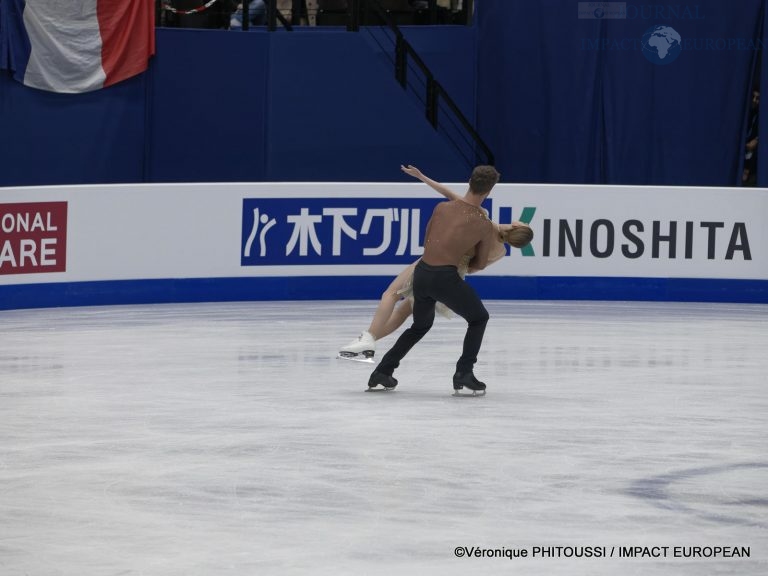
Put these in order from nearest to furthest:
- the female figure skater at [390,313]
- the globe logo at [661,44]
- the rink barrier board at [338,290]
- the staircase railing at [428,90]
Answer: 1. the female figure skater at [390,313]
2. the rink barrier board at [338,290]
3. the staircase railing at [428,90]
4. the globe logo at [661,44]

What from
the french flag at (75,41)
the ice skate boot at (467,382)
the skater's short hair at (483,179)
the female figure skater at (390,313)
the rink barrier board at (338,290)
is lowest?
the rink barrier board at (338,290)

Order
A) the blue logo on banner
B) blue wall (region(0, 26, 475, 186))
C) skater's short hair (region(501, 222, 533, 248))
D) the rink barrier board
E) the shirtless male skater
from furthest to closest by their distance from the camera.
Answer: blue wall (region(0, 26, 475, 186)) < the blue logo on banner < the rink barrier board < skater's short hair (region(501, 222, 533, 248)) < the shirtless male skater

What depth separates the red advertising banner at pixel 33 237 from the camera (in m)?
15.4

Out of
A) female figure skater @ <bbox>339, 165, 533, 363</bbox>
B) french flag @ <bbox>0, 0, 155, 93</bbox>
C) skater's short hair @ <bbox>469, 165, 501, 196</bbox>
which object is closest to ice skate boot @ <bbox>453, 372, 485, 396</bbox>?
female figure skater @ <bbox>339, 165, 533, 363</bbox>

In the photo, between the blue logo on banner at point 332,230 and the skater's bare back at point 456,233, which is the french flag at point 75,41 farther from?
the skater's bare back at point 456,233

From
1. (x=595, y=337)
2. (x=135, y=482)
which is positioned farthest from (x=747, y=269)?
(x=135, y=482)

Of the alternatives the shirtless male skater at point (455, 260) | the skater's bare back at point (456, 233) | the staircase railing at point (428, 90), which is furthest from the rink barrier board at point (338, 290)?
the skater's bare back at point (456, 233)

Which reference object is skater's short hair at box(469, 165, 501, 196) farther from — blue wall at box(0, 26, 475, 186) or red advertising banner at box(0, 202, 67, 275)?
blue wall at box(0, 26, 475, 186)

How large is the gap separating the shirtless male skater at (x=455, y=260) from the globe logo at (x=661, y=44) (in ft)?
38.3

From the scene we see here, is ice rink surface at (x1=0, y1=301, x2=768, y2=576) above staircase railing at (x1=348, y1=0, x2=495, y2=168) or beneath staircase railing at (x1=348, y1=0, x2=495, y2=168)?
beneath

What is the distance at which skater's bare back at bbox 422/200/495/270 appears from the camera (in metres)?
10.6

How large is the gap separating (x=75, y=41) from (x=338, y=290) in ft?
19.2

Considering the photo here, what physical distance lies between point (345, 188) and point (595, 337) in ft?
12.4

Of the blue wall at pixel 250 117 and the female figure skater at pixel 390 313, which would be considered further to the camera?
the blue wall at pixel 250 117
